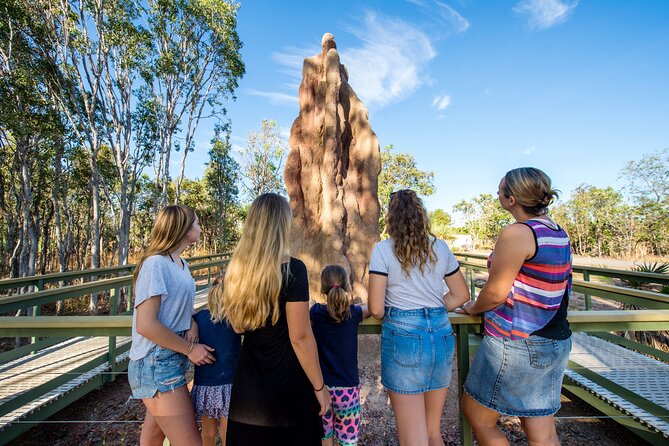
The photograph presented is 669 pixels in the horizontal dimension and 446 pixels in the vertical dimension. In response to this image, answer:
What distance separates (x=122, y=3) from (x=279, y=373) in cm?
1272

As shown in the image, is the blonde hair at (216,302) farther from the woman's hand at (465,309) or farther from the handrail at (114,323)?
the woman's hand at (465,309)

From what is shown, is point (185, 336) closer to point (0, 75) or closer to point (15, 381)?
point (15, 381)

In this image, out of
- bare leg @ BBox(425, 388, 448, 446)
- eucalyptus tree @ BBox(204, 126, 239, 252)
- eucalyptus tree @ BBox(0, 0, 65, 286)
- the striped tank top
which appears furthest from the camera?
eucalyptus tree @ BBox(204, 126, 239, 252)

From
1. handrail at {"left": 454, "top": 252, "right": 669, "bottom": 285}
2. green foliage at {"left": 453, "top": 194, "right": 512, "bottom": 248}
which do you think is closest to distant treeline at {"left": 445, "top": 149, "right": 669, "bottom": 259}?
green foliage at {"left": 453, "top": 194, "right": 512, "bottom": 248}

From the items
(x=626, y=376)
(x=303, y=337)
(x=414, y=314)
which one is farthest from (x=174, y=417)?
(x=626, y=376)

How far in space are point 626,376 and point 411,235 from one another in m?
2.69

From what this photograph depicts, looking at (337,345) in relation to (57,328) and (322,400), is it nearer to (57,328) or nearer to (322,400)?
(322,400)

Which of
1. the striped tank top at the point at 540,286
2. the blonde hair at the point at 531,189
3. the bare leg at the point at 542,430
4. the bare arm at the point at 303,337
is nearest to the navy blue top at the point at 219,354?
the bare arm at the point at 303,337

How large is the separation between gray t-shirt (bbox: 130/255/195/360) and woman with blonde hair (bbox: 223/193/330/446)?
1.20ft

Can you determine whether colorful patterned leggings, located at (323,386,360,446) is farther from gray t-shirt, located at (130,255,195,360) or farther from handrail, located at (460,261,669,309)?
handrail, located at (460,261,669,309)

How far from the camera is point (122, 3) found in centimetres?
988

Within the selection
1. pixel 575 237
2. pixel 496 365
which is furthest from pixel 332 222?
pixel 575 237

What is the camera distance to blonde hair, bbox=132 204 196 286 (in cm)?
153

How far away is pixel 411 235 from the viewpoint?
160 centimetres
